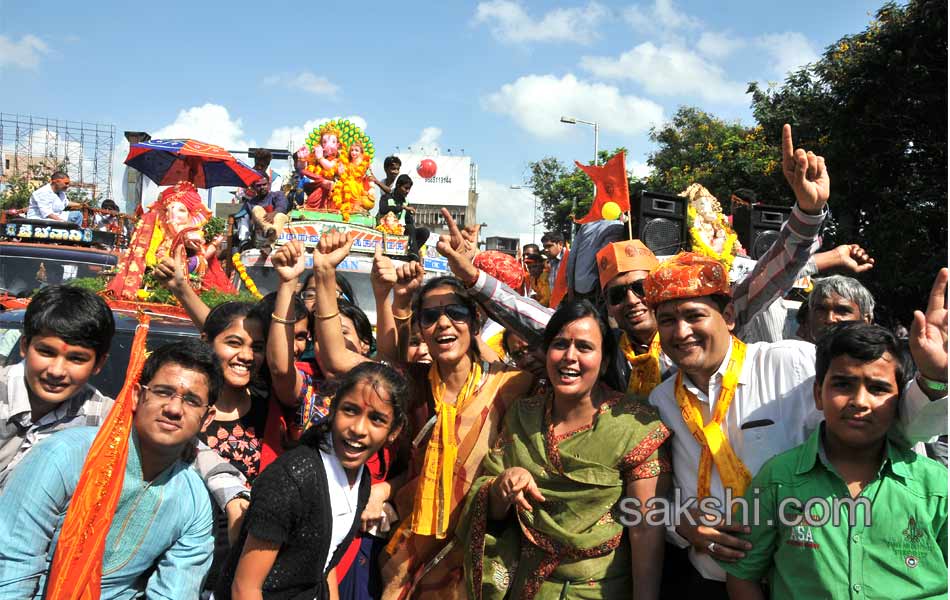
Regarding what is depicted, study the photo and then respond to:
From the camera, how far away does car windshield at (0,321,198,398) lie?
142 inches

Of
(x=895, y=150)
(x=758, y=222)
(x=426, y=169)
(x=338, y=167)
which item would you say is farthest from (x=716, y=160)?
(x=426, y=169)

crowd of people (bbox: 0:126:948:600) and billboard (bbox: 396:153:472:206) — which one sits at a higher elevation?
billboard (bbox: 396:153:472:206)

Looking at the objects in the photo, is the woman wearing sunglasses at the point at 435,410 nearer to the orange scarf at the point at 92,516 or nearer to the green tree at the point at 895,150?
the orange scarf at the point at 92,516

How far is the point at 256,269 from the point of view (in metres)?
7.69

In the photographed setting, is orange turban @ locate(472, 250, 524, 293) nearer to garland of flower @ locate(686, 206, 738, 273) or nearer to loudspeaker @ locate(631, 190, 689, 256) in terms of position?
loudspeaker @ locate(631, 190, 689, 256)

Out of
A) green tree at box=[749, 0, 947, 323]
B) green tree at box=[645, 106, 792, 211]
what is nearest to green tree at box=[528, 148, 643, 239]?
green tree at box=[645, 106, 792, 211]

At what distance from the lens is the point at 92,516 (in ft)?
7.39

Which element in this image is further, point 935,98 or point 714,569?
point 935,98

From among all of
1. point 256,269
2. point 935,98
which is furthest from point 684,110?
point 256,269

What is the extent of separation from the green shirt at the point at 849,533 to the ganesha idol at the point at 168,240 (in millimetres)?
4253

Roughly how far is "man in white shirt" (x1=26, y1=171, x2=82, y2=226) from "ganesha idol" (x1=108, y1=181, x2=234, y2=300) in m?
5.23

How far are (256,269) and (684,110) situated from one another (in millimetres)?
24482

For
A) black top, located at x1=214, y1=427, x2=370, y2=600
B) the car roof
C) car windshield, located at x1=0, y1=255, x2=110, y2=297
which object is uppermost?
car windshield, located at x1=0, y1=255, x2=110, y2=297

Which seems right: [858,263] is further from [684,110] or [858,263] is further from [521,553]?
[684,110]
